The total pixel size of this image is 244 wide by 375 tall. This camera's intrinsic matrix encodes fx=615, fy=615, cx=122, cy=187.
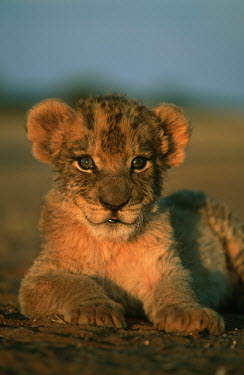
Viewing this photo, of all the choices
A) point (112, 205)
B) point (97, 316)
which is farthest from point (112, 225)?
point (97, 316)

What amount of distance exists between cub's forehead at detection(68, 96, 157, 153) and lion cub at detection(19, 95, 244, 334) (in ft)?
0.03

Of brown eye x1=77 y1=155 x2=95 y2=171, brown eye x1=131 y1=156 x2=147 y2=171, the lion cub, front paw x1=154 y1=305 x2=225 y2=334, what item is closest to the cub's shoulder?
the lion cub

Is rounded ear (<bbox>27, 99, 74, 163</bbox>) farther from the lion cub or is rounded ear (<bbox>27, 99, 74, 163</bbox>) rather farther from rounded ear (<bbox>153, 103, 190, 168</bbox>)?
rounded ear (<bbox>153, 103, 190, 168</bbox>)

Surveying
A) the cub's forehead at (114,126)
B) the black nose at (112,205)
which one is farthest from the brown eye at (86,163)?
the black nose at (112,205)

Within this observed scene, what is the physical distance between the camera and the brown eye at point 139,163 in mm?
5516

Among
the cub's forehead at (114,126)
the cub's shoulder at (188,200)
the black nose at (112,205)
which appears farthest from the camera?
the cub's shoulder at (188,200)

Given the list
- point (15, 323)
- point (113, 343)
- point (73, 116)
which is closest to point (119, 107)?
point (73, 116)

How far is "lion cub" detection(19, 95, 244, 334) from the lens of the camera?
489cm

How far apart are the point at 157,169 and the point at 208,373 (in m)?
2.80

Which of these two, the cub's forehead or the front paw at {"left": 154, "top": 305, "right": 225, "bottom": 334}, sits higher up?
the cub's forehead

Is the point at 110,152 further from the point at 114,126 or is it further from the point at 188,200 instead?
the point at 188,200

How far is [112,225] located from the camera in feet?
17.0

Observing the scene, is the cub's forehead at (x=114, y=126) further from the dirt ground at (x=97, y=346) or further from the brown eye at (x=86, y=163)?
the dirt ground at (x=97, y=346)

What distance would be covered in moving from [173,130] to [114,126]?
104 centimetres
